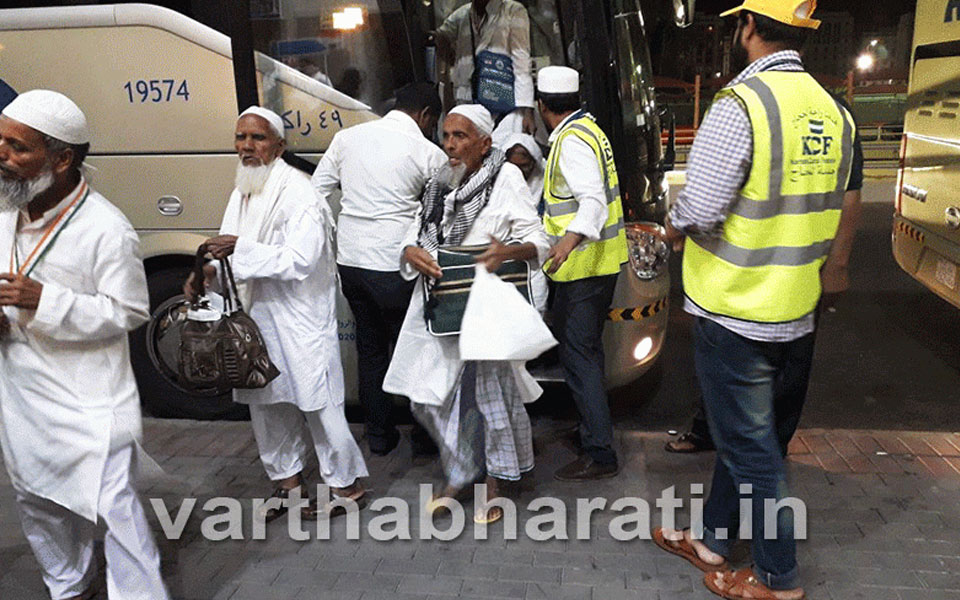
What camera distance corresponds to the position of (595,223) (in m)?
3.82

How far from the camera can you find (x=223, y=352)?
11.4 ft

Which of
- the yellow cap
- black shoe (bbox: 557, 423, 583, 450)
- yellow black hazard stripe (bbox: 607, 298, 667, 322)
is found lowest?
black shoe (bbox: 557, 423, 583, 450)

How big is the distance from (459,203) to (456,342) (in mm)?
591

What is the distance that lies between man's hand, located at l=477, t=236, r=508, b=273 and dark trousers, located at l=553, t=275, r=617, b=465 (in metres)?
0.72

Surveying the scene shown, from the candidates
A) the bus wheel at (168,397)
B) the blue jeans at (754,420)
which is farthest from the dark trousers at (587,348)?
the bus wheel at (168,397)

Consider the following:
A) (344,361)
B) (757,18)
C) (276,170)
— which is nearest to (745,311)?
(757,18)

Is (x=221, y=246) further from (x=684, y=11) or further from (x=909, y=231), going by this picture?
(x=909, y=231)

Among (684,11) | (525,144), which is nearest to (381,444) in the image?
(525,144)

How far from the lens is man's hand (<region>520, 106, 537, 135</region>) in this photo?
506 centimetres

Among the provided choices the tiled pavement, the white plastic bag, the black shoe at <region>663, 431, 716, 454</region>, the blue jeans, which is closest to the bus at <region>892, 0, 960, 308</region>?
the tiled pavement

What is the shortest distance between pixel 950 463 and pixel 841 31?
1192 inches

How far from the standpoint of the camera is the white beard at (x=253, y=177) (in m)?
3.67

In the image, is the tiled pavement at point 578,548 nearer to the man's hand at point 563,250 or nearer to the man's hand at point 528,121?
the man's hand at point 563,250

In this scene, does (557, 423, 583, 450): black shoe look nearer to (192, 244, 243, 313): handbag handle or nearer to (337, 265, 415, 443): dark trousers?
(337, 265, 415, 443): dark trousers
